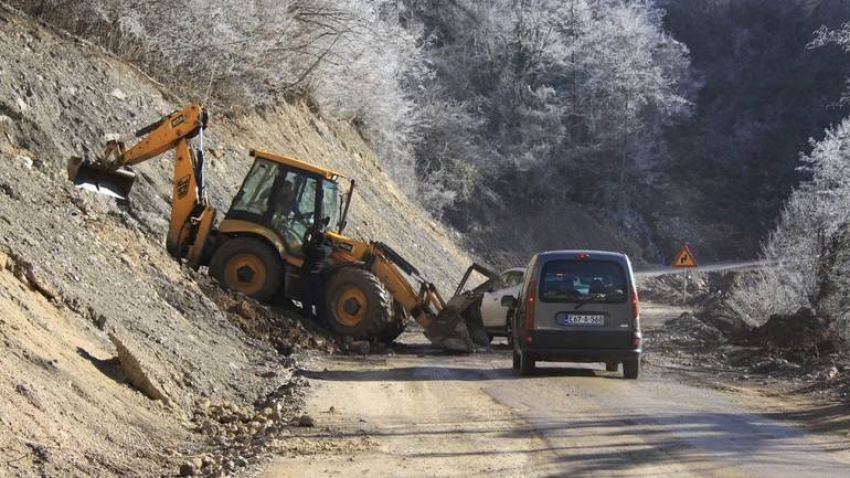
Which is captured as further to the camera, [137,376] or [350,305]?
[350,305]

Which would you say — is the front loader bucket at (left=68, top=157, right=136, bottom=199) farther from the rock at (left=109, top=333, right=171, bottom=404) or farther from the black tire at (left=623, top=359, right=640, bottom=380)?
the black tire at (left=623, top=359, right=640, bottom=380)

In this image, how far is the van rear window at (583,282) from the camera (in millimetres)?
17234

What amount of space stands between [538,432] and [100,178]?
1039cm

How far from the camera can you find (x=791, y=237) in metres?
33.5

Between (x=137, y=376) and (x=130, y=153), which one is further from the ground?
(x=130, y=153)

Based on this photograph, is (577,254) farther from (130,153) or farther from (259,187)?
(130,153)

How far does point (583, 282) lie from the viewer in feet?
56.9

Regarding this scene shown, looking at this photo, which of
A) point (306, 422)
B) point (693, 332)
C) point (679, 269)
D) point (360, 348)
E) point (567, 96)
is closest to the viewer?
point (306, 422)

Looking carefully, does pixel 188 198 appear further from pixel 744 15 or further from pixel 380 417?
pixel 744 15

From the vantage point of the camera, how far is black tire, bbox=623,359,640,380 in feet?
57.0

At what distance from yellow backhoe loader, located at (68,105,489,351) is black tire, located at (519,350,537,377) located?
3.98m

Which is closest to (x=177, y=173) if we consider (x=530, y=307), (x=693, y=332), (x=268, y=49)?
(x=530, y=307)

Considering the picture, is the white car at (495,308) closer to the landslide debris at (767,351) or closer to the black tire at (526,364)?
the landslide debris at (767,351)

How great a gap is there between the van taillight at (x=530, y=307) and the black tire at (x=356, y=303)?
159 inches
